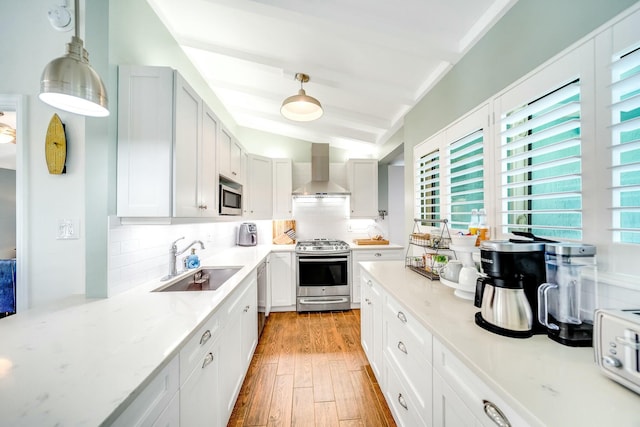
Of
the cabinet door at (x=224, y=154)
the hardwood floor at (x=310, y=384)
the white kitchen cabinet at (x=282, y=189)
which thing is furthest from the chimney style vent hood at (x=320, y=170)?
the hardwood floor at (x=310, y=384)

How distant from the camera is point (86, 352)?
80 centimetres

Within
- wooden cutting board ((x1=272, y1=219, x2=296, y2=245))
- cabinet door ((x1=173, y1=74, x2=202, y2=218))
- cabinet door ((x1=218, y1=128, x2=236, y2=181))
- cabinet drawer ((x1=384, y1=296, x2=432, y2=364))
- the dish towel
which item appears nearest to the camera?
cabinet drawer ((x1=384, y1=296, x2=432, y2=364))

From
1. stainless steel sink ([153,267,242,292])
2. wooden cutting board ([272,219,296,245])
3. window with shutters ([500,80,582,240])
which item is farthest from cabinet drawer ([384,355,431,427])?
wooden cutting board ([272,219,296,245])

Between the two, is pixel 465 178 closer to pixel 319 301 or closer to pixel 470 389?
pixel 470 389

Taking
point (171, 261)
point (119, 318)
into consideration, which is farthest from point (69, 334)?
point (171, 261)

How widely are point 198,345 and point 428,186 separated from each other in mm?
2125

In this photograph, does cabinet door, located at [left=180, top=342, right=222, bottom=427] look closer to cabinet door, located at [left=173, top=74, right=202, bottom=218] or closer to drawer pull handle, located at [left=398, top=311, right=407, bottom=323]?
cabinet door, located at [left=173, top=74, right=202, bottom=218]

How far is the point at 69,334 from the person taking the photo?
0.92 m

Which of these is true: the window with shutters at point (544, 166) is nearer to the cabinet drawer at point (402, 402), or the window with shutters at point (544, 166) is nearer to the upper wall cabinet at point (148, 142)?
the cabinet drawer at point (402, 402)

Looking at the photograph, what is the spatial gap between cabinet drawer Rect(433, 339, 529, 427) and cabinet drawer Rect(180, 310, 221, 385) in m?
1.04

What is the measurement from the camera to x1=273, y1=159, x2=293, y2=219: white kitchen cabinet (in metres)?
3.71

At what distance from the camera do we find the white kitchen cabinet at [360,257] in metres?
3.35

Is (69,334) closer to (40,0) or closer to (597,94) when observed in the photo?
(40,0)

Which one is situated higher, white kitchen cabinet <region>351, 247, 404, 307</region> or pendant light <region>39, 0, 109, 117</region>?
pendant light <region>39, 0, 109, 117</region>
